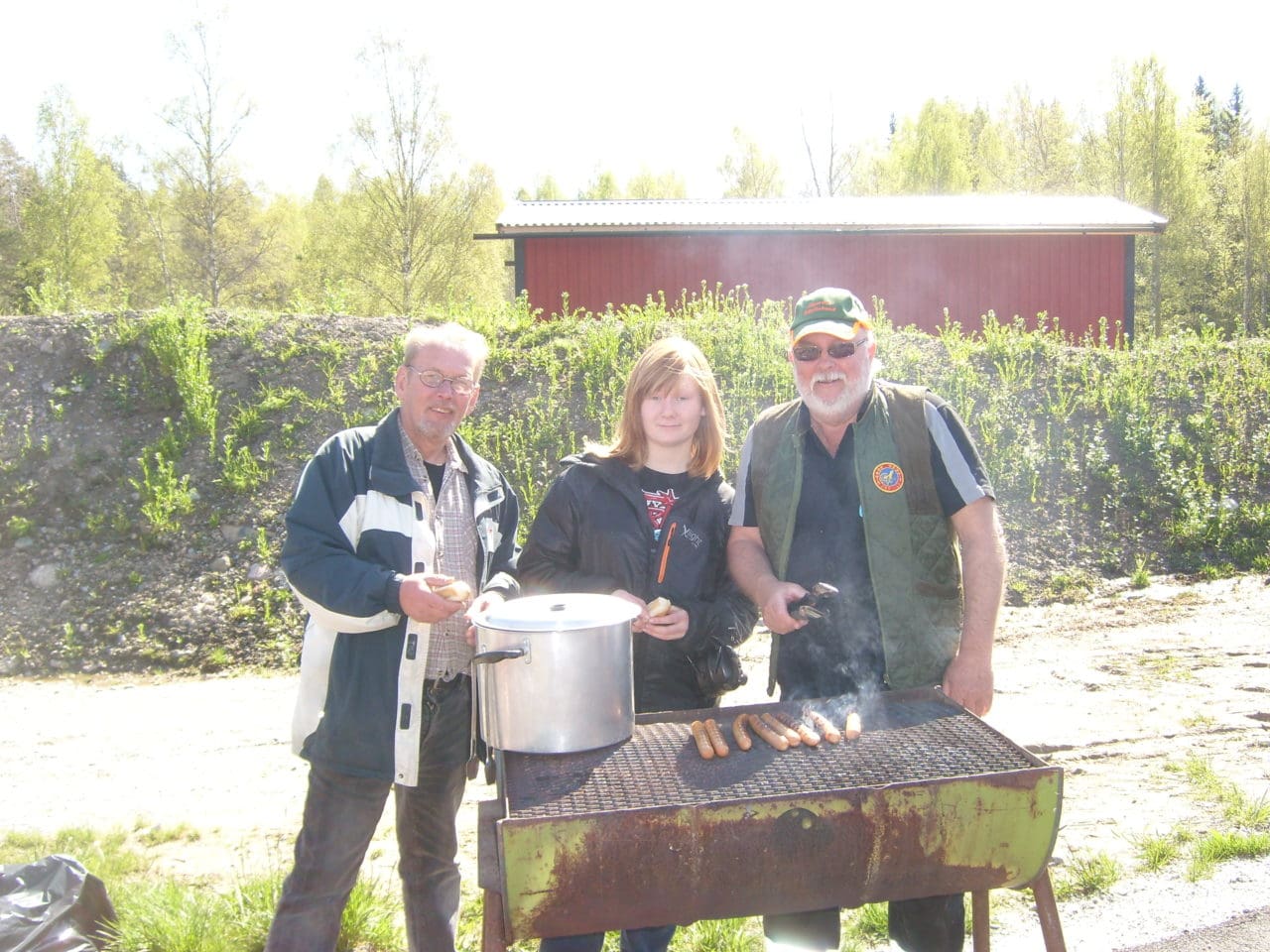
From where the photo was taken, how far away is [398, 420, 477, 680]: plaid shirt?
9.39 ft

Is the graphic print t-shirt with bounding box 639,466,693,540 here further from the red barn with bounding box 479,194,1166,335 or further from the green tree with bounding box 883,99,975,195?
the green tree with bounding box 883,99,975,195

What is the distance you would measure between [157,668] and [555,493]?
450 cm

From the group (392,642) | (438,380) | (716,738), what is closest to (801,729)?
(716,738)

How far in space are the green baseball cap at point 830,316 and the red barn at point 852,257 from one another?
12.3 m

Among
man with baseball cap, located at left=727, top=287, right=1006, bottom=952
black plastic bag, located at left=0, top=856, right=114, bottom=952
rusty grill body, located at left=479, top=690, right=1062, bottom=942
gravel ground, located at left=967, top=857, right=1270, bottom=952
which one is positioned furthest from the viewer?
gravel ground, located at left=967, top=857, right=1270, bottom=952

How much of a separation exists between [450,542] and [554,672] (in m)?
0.77

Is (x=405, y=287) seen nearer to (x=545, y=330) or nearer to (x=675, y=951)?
(x=545, y=330)

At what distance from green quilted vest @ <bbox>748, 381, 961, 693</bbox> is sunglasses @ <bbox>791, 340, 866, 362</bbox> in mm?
229

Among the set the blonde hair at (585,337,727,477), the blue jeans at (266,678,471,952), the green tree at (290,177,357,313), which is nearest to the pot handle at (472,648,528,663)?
the blue jeans at (266,678,471,952)

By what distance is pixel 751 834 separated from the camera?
84.1 inches

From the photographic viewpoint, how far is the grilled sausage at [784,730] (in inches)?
97.3

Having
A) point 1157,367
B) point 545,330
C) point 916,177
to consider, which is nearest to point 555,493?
point 545,330

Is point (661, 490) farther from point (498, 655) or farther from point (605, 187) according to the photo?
point (605, 187)

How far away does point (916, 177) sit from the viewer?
3531 cm
